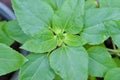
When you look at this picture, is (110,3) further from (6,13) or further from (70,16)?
(6,13)

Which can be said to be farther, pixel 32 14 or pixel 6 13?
pixel 6 13

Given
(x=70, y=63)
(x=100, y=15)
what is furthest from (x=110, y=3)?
(x=70, y=63)

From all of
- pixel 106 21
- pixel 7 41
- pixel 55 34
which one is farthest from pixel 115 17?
pixel 7 41

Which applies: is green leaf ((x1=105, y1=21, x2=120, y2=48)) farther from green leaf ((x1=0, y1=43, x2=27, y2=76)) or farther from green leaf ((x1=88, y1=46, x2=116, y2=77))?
green leaf ((x1=0, y1=43, x2=27, y2=76))

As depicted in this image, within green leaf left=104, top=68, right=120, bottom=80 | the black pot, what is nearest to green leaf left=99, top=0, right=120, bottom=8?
green leaf left=104, top=68, right=120, bottom=80

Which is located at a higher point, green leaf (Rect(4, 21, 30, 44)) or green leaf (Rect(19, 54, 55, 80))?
green leaf (Rect(4, 21, 30, 44))

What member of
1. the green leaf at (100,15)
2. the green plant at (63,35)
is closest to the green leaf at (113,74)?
the green plant at (63,35)
